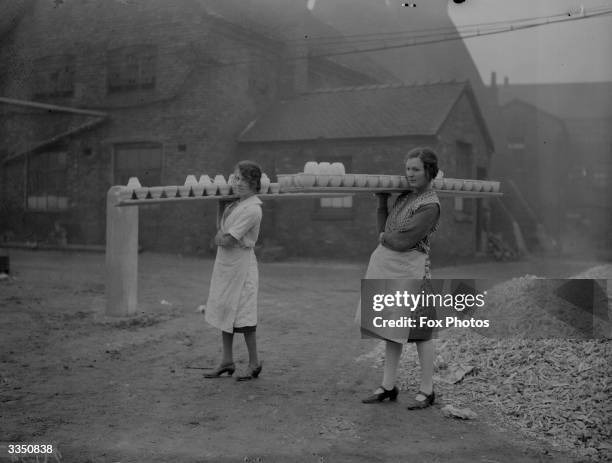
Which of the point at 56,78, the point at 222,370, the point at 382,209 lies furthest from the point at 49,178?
the point at 382,209

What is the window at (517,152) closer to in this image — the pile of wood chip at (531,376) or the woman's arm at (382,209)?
the pile of wood chip at (531,376)

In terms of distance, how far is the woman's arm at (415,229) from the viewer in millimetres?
4282

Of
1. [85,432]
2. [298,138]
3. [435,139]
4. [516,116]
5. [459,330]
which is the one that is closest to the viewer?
[85,432]

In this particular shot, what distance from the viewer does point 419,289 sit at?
14.4 feet

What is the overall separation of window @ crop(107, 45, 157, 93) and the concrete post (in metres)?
10.2

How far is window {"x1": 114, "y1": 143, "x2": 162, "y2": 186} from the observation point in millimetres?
18609

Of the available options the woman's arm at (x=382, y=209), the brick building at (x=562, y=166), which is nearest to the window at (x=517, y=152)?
the brick building at (x=562, y=166)

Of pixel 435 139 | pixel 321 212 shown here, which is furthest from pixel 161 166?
pixel 435 139

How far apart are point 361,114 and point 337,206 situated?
270cm

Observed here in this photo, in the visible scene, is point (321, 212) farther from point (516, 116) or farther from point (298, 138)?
point (516, 116)

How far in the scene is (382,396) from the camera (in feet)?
15.1

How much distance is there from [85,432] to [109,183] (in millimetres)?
15971

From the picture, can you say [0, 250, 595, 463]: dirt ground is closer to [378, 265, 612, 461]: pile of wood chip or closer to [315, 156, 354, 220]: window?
[378, 265, 612, 461]: pile of wood chip

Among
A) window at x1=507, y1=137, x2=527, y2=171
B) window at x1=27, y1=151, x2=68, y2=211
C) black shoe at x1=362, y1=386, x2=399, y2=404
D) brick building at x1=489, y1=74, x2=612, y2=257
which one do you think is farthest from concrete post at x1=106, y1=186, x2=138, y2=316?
window at x1=507, y1=137, x2=527, y2=171
